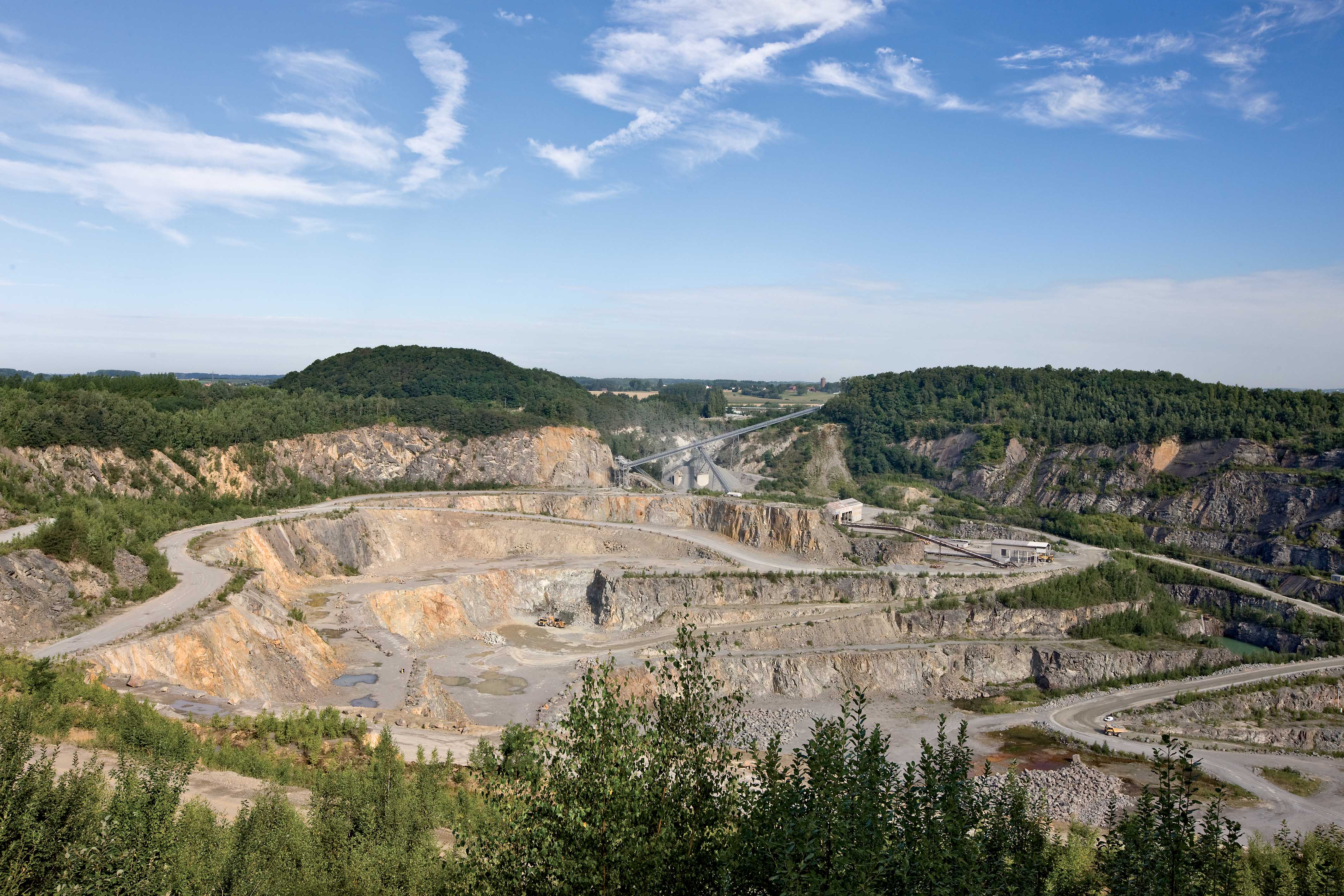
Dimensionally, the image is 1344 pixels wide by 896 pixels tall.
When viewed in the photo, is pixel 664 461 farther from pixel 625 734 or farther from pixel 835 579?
pixel 625 734

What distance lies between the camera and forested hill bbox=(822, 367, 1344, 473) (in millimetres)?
91438

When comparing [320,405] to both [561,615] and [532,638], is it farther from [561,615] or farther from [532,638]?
[532,638]

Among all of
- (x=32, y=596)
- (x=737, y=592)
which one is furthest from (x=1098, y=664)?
(x=32, y=596)

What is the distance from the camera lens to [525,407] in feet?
342

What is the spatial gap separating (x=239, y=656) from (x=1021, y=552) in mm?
66930

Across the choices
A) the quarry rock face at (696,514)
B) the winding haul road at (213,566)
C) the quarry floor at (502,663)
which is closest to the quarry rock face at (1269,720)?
the quarry floor at (502,663)

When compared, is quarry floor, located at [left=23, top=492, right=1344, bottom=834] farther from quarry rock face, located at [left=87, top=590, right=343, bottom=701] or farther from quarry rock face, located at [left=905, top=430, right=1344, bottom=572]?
quarry rock face, located at [left=905, top=430, right=1344, bottom=572]

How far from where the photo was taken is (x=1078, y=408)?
116 meters

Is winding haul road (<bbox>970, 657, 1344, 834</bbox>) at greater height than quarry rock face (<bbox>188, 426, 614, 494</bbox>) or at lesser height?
lesser

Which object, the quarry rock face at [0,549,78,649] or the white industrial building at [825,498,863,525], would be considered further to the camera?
the white industrial building at [825,498,863,525]

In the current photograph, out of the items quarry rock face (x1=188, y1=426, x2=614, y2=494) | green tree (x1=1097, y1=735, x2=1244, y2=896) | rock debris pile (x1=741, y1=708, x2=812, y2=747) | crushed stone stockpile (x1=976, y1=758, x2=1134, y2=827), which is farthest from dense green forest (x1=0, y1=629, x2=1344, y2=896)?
quarry rock face (x1=188, y1=426, x2=614, y2=494)

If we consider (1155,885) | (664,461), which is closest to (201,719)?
(1155,885)

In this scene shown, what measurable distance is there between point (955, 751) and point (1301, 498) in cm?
8249

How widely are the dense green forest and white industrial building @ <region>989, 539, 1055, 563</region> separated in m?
58.0
